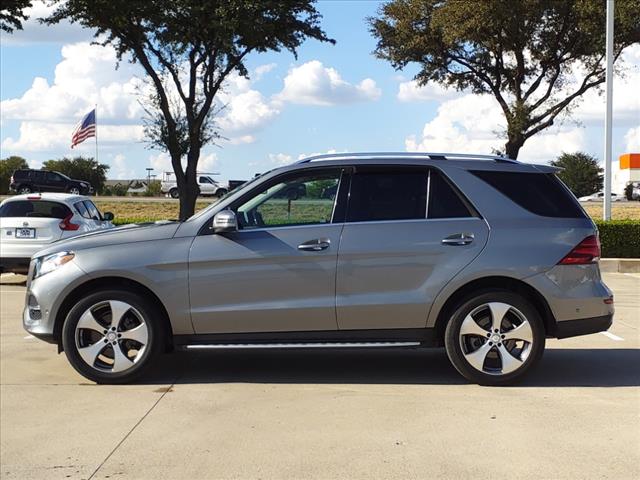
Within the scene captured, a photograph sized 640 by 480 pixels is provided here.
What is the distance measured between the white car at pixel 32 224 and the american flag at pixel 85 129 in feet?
86.3

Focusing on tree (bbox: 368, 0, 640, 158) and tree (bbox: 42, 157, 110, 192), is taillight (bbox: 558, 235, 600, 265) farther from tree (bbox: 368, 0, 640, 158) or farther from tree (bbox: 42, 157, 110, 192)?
tree (bbox: 42, 157, 110, 192)

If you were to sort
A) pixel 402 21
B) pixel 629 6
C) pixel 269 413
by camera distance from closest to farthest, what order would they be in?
pixel 269 413, pixel 629 6, pixel 402 21

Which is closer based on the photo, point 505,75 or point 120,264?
point 120,264

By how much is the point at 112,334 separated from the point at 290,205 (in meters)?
1.72

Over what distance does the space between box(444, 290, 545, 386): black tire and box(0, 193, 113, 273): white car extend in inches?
303

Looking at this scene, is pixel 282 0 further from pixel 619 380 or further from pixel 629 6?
pixel 619 380

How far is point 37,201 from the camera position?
1234 cm

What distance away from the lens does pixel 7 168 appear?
69.6m

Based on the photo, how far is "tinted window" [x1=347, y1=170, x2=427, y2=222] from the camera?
19.6ft

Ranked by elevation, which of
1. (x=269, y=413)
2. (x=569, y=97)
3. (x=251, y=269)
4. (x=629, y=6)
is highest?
(x=629, y=6)

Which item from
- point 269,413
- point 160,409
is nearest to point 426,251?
point 269,413

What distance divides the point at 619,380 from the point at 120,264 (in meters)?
4.10

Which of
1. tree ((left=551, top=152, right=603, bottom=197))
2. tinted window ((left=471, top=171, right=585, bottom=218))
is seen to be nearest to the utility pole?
tinted window ((left=471, top=171, right=585, bottom=218))

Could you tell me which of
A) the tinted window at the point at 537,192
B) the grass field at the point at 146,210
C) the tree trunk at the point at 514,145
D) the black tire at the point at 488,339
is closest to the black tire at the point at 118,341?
the black tire at the point at 488,339
